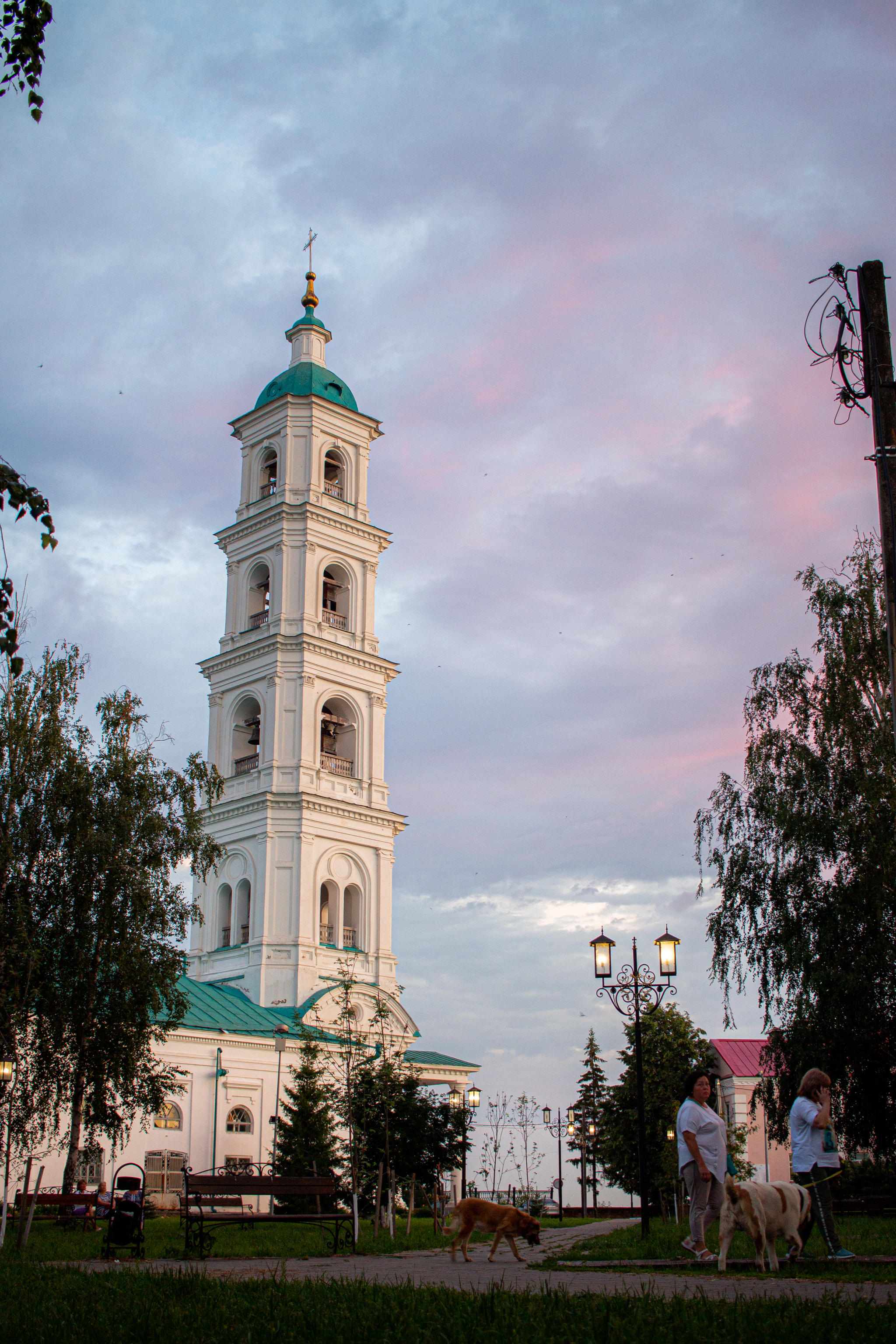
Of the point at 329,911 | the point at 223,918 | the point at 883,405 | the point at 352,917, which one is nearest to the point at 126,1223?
the point at 883,405

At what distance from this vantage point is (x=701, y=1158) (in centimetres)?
1152

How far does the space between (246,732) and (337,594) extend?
7.17 meters

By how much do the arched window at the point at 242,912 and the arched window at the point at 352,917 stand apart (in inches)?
147

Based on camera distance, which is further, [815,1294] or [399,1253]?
[399,1253]

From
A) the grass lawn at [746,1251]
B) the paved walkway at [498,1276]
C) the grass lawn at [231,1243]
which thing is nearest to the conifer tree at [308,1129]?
the grass lawn at [231,1243]

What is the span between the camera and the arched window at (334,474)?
5450 cm

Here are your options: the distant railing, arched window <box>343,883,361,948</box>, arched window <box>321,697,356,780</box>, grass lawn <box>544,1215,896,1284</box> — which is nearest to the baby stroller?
grass lawn <box>544,1215,896,1284</box>

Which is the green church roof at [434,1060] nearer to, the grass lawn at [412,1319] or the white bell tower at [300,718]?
the white bell tower at [300,718]

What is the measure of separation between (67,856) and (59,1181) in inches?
618

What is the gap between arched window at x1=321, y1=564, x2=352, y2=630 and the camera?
53.2 metres

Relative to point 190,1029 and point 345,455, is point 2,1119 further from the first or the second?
point 345,455

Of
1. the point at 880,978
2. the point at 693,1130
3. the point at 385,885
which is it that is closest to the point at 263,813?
the point at 385,885

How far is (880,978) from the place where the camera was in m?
25.1

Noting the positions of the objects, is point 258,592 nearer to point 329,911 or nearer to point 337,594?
point 337,594
